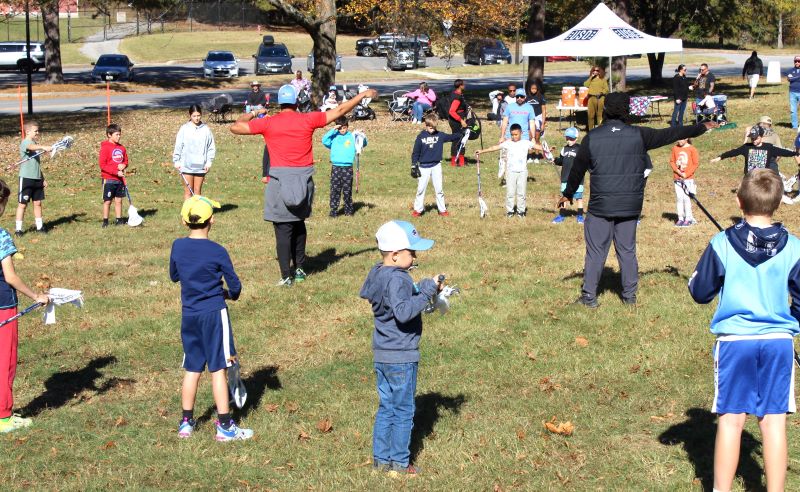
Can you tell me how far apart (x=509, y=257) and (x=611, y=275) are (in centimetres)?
185

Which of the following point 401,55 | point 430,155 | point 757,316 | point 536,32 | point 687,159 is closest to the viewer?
point 757,316

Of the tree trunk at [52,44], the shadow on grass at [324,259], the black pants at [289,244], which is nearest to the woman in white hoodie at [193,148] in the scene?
the shadow on grass at [324,259]

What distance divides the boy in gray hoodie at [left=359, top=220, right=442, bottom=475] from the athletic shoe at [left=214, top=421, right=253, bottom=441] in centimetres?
134

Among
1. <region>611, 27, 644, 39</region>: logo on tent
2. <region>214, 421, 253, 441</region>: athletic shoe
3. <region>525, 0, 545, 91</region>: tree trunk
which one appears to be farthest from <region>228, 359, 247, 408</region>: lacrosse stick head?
<region>525, 0, 545, 91</region>: tree trunk

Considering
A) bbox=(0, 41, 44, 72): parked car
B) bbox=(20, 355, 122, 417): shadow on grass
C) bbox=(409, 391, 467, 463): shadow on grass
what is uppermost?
bbox=(0, 41, 44, 72): parked car

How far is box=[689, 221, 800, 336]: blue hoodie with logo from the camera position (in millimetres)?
5480

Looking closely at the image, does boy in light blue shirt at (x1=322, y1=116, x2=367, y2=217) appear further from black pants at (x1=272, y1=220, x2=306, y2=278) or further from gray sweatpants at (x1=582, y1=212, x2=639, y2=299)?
gray sweatpants at (x1=582, y1=212, x2=639, y2=299)

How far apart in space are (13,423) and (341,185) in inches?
378

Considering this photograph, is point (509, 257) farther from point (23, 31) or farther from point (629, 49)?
point (23, 31)

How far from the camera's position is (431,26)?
39.5m

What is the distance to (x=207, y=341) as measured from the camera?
7.32 m

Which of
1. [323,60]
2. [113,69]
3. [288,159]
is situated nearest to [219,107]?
[323,60]

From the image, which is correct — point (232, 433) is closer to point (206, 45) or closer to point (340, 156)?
point (340, 156)

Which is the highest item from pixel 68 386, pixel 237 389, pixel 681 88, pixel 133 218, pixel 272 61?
pixel 272 61
